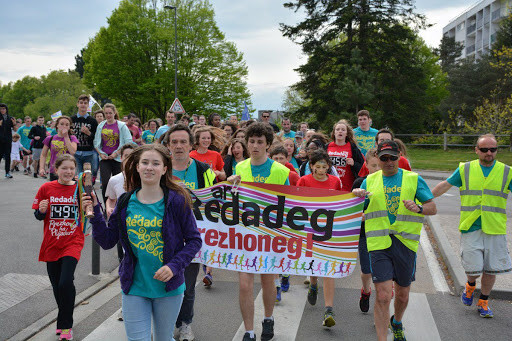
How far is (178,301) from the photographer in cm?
362

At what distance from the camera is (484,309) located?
6.02 metres

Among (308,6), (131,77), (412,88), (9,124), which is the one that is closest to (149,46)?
(131,77)

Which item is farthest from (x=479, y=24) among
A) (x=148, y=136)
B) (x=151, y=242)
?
(x=151, y=242)

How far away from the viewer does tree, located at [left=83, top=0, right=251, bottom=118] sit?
44656 millimetres

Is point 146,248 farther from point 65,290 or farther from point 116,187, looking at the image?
point 116,187

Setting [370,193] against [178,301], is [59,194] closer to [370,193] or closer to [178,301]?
[178,301]

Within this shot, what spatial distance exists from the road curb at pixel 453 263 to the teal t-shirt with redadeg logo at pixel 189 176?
12.0 ft

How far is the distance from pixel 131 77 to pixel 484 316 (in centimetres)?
4229

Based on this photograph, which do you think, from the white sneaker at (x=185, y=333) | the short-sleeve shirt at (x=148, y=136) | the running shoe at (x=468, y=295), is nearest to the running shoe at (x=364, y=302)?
the running shoe at (x=468, y=295)

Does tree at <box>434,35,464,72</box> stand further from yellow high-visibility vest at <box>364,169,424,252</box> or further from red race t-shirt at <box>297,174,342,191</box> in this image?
yellow high-visibility vest at <box>364,169,424,252</box>

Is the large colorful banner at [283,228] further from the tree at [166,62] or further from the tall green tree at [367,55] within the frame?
the tree at [166,62]

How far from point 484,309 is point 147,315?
13.6 feet

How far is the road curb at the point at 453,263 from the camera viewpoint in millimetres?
6652

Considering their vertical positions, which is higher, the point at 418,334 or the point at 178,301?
the point at 178,301
